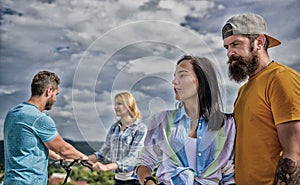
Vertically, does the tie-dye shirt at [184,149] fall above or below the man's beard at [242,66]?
below

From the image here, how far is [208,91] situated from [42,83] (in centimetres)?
104

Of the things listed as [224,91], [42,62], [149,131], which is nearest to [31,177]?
[149,131]

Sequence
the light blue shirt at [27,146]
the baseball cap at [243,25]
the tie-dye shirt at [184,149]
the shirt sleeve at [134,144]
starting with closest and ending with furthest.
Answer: the tie-dye shirt at [184,149] < the baseball cap at [243,25] < the light blue shirt at [27,146] < the shirt sleeve at [134,144]

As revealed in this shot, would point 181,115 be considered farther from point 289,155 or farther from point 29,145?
point 29,145

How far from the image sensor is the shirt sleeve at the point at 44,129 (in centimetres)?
188

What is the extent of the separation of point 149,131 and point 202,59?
218 millimetres

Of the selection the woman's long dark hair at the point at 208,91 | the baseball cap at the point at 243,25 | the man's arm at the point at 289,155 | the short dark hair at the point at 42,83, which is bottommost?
the man's arm at the point at 289,155

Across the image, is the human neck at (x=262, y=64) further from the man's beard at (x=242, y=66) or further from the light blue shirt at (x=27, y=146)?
the light blue shirt at (x=27, y=146)

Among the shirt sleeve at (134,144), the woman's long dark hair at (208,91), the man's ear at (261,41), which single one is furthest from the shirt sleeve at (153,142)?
the shirt sleeve at (134,144)

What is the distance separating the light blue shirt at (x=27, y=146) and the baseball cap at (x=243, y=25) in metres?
0.90

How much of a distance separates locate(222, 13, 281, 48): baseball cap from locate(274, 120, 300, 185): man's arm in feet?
0.94

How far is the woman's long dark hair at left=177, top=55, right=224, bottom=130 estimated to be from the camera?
1.13 meters

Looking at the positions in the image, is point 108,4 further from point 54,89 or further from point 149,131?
point 149,131

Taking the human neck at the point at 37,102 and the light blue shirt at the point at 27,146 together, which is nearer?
the light blue shirt at the point at 27,146
